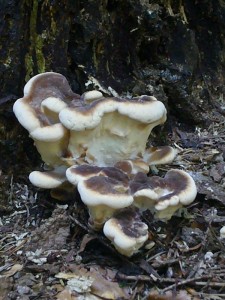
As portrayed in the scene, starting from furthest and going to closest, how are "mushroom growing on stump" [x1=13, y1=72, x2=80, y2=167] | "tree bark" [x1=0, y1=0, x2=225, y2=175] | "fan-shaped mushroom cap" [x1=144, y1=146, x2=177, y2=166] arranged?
"tree bark" [x1=0, y1=0, x2=225, y2=175] < "fan-shaped mushroom cap" [x1=144, y1=146, x2=177, y2=166] < "mushroom growing on stump" [x1=13, y1=72, x2=80, y2=167]

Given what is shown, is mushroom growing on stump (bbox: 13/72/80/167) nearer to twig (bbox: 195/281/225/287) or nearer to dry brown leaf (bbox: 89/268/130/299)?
dry brown leaf (bbox: 89/268/130/299)

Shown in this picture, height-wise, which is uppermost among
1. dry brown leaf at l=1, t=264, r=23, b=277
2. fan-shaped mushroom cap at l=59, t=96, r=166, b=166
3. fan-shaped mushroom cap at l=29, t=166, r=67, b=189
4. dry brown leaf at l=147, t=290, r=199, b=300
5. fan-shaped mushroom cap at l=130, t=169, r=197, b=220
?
fan-shaped mushroom cap at l=59, t=96, r=166, b=166

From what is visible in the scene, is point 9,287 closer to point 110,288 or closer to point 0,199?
point 110,288

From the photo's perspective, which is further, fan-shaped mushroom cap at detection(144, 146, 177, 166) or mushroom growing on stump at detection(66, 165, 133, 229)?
fan-shaped mushroom cap at detection(144, 146, 177, 166)

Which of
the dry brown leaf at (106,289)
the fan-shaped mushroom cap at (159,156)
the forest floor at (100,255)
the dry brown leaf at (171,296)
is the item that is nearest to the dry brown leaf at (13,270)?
the forest floor at (100,255)

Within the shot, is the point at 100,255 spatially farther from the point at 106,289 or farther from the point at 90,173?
the point at 90,173

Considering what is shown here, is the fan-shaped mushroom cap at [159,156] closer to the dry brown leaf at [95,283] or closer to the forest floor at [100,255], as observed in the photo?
the forest floor at [100,255]

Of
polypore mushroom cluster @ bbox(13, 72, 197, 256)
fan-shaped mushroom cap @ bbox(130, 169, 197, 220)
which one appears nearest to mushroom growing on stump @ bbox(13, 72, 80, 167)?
polypore mushroom cluster @ bbox(13, 72, 197, 256)
